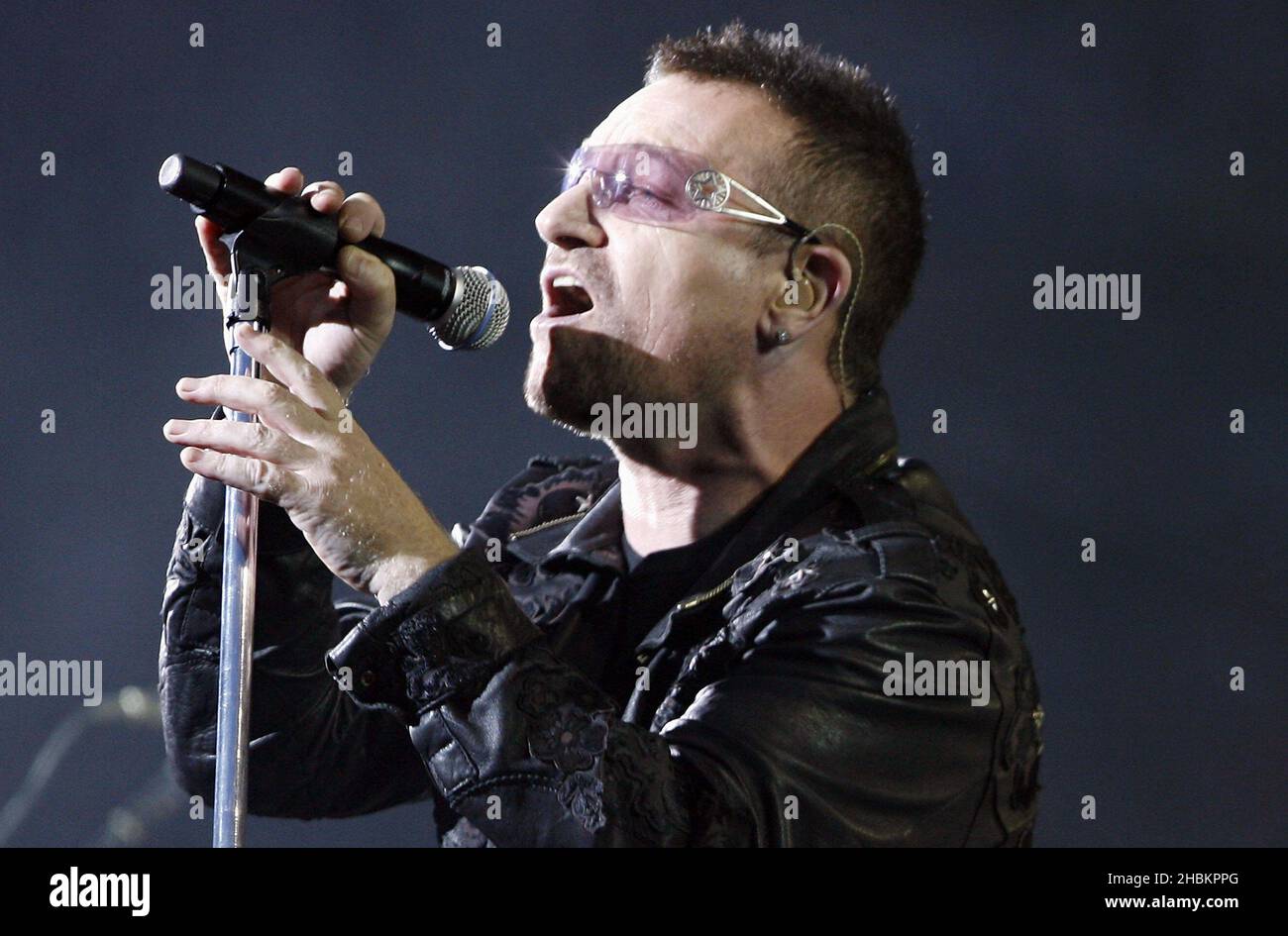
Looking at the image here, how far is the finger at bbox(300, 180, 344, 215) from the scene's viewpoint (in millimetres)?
1589

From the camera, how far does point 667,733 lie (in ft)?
5.31

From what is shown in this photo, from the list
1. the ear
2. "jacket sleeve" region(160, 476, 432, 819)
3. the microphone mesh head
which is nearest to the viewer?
the microphone mesh head

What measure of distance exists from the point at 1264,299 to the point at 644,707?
169cm

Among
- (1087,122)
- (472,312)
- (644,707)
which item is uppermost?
(1087,122)

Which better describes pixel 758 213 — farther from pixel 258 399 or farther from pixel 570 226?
pixel 258 399

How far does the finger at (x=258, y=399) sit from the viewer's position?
1479mm

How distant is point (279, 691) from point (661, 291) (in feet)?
2.21

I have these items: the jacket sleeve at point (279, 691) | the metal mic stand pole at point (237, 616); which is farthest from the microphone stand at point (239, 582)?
the jacket sleeve at point (279, 691)

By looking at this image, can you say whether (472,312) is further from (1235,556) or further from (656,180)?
(1235,556)

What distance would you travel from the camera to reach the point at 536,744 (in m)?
1.49

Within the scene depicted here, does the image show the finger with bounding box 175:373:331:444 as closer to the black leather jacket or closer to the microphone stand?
the microphone stand

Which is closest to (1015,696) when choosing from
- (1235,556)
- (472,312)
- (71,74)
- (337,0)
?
(472,312)

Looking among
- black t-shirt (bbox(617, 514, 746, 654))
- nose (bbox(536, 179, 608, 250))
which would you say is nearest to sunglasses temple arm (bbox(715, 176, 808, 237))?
nose (bbox(536, 179, 608, 250))

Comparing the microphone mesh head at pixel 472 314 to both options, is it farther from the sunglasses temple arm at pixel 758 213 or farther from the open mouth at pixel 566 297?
the sunglasses temple arm at pixel 758 213
